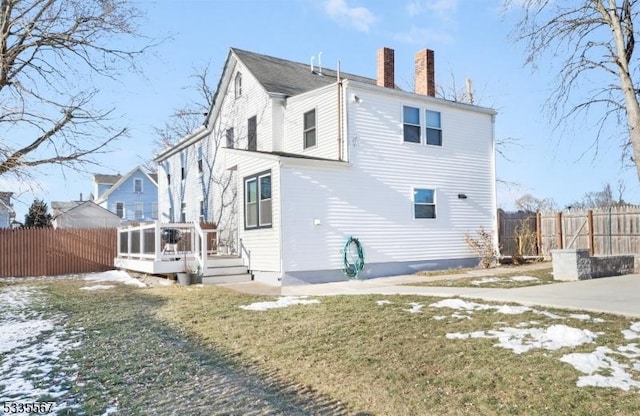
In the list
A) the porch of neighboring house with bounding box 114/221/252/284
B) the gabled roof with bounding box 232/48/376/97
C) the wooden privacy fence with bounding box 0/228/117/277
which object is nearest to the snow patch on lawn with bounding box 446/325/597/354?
the porch of neighboring house with bounding box 114/221/252/284

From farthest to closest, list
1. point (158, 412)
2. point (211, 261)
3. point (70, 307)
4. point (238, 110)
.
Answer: point (238, 110)
point (211, 261)
point (70, 307)
point (158, 412)

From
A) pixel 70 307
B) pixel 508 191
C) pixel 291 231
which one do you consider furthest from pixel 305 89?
pixel 508 191

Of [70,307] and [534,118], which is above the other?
[534,118]

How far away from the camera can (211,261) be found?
46.3 feet

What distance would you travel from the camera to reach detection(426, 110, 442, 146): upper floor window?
16.0m

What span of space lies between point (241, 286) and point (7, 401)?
28.0 feet

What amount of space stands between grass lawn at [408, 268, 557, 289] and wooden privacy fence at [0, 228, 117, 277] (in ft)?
49.3

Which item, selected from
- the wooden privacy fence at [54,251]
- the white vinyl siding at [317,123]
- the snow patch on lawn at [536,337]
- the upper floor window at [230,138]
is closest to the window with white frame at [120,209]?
the wooden privacy fence at [54,251]

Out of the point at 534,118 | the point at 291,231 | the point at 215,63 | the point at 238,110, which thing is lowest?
the point at 291,231

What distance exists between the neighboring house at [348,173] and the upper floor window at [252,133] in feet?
0.22

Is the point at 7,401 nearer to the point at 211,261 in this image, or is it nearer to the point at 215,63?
the point at 211,261

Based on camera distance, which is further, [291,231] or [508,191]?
[508,191]

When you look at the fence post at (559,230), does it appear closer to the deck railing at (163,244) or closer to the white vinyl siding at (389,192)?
the white vinyl siding at (389,192)

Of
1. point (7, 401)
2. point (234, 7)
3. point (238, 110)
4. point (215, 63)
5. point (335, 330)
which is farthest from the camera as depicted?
point (215, 63)
